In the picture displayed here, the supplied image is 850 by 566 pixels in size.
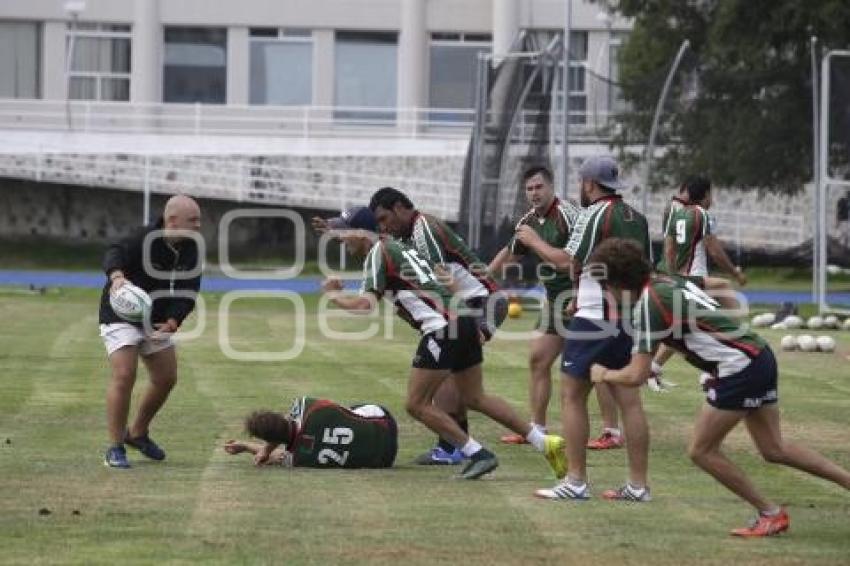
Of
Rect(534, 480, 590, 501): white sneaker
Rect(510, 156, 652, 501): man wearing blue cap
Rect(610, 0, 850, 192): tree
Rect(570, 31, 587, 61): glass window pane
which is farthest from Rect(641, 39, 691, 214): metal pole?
Rect(534, 480, 590, 501): white sneaker

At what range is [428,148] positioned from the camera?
53.7 metres

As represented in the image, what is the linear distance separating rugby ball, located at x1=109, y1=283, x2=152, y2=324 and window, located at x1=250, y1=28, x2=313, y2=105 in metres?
45.4

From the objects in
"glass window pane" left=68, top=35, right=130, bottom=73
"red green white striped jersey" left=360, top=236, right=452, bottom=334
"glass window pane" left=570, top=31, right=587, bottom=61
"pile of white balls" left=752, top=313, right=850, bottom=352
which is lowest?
"pile of white balls" left=752, top=313, right=850, bottom=352

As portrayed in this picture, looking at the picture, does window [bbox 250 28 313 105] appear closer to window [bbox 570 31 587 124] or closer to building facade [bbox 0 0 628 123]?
building facade [bbox 0 0 628 123]

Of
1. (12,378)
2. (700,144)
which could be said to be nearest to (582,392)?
(12,378)

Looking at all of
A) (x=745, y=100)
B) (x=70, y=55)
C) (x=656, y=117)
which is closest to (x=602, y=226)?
(x=656, y=117)

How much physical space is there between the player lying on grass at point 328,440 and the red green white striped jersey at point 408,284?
0.91 meters

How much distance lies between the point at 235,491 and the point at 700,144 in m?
26.6

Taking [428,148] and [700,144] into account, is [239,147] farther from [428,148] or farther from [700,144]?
[700,144]

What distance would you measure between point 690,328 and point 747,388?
1.38ft

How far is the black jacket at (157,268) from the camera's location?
44.7 feet

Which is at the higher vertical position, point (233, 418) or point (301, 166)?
point (301, 166)

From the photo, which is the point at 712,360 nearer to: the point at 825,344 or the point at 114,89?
the point at 825,344

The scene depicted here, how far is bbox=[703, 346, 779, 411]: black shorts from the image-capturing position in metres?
10.8
